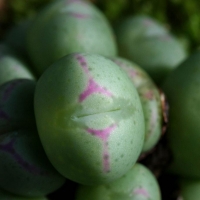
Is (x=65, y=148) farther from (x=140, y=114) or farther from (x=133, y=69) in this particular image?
(x=133, y=69)

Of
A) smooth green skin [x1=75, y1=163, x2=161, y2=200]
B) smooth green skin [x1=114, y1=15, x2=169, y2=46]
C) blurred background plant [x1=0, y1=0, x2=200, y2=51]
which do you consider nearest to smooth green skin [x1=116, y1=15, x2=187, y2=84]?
smooth green skin [x1=114, y1=15, x2=169, y2=46]

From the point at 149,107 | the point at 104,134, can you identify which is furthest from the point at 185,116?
the point at 104,134

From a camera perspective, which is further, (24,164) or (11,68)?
(11,68)

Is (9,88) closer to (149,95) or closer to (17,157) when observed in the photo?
(17,157)

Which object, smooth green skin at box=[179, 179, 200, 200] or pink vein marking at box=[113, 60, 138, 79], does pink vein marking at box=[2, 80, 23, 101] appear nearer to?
pink vein marking at box=[113, 60, 138, 79]

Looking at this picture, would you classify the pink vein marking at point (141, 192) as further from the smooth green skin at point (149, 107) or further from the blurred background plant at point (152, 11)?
the blurred background plant at point (152, 11)

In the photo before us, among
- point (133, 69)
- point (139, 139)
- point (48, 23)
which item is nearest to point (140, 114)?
point (139, 139)

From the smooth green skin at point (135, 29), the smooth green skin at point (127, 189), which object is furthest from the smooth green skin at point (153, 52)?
the smooth green skin at point (127, 189)
